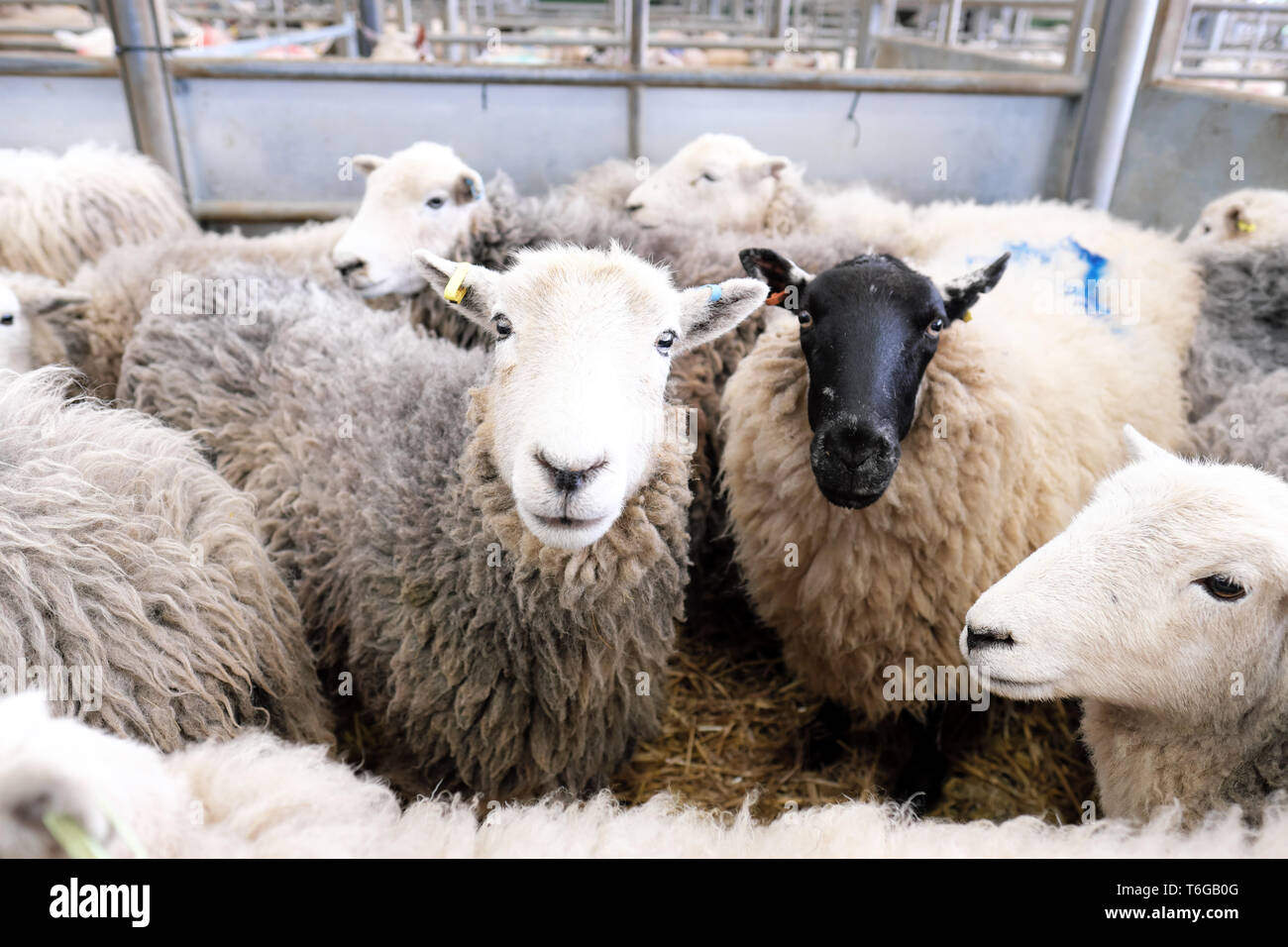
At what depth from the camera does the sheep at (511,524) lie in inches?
59.6

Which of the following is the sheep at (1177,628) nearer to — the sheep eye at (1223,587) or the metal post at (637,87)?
the sheep eye at (1223,587)

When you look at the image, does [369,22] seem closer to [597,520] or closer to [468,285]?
[468,285]

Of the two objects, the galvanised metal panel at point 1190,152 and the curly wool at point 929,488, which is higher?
the galvanised metal panel at point 1190,152

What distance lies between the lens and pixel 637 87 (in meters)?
3.99

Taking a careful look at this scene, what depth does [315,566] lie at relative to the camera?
203 centimetres

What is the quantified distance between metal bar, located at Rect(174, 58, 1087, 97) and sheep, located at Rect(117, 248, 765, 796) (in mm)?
2372

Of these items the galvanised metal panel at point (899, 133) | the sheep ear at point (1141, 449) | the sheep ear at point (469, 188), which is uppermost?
the galvanised metal panel at point (899, 133)

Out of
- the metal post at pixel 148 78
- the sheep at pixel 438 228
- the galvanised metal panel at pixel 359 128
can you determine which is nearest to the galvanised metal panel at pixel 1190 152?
the galvanised metal panel at pixel 359 128

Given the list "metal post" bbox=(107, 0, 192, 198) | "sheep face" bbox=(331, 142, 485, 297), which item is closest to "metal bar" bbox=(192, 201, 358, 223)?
"metal post" bbox=(107, 0, 192, 198)

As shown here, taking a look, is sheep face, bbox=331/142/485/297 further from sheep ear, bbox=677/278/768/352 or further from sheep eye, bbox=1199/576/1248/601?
sheep eye, bbox=1199/576/1248/601

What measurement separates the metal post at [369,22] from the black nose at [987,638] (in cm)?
721

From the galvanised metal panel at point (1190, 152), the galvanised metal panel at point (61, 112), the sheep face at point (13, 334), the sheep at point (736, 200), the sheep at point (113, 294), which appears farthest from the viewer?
the galvanised metal panel at point (61, 112)
